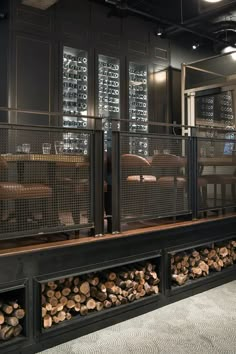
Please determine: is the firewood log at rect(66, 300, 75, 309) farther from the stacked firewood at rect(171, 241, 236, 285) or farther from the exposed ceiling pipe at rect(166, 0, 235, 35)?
the exposed ceiling pipe at rect(166, 0, 235, 35)

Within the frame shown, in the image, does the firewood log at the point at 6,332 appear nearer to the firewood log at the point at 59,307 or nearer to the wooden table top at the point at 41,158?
the firewood log at the point at 59,307

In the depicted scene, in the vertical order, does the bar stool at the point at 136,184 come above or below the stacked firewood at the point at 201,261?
above

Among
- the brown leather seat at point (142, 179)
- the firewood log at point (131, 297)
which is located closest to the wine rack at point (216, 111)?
the brown leather seat at point (142, 179)

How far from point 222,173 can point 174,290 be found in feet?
Result: 5.29

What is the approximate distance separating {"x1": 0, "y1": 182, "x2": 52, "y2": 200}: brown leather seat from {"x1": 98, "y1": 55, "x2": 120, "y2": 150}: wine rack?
344 centimetres

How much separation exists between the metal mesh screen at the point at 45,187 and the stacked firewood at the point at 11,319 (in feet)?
1.53

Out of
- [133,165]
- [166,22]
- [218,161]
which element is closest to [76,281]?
[133,165]

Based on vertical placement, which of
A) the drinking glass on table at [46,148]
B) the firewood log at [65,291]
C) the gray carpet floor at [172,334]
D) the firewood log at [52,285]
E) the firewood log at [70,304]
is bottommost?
the gray carpet floor at [172,334]

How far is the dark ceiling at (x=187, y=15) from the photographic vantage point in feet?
17.9

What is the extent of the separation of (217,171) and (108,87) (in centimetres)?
267

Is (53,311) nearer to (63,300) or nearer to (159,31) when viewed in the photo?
(63,300)

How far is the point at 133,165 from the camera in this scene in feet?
9.83

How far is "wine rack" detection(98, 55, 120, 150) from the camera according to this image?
19.2 ft

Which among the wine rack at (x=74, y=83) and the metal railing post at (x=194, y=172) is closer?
the metal railing post at (x=194, y=172)
